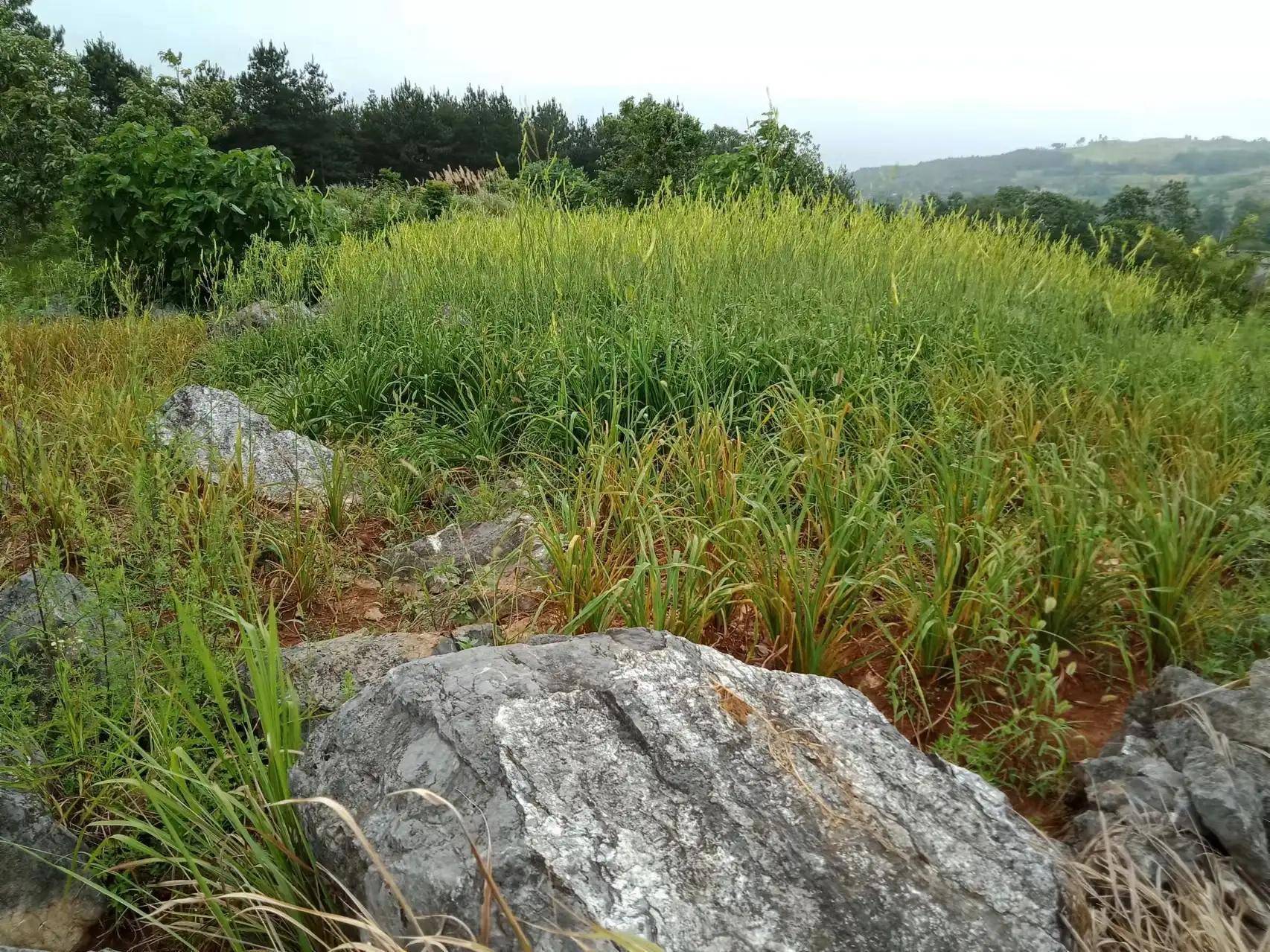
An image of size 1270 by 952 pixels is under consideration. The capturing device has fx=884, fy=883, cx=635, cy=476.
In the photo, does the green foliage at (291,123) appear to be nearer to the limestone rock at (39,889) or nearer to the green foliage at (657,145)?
the green foliage at (657,145)

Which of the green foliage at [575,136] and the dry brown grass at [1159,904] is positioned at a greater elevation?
the green foliage at [575,136]

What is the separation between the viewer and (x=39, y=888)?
6.08ft

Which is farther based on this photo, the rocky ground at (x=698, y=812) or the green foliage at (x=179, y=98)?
the green foliage at (x=179, y=98)

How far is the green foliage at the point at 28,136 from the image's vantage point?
42.1ft

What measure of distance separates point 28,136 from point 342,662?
14450mm

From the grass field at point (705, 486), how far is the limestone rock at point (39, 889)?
3.1 inches

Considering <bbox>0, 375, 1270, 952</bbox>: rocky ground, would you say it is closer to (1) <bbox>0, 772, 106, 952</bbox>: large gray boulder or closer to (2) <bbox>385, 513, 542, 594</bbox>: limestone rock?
(1) <bbox>0, 772, 106, 952</bbox>: large gray boulder

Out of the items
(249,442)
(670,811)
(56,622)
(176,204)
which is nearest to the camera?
(670,811)

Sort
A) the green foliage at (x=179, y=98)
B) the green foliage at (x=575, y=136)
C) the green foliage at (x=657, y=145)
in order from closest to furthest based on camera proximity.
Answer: the green foliage at (x=657, y=145)
the green foliage at (x=179, y=98)
the green foliage at (x=575, y=136)

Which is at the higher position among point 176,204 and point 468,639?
point 176,204

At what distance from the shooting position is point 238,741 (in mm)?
1800

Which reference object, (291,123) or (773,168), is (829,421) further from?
(291,123)

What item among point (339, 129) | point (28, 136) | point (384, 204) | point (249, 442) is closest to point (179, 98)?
point (28, 136)

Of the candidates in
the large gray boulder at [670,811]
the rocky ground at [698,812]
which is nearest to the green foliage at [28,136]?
the rocky ground at [698,812]
